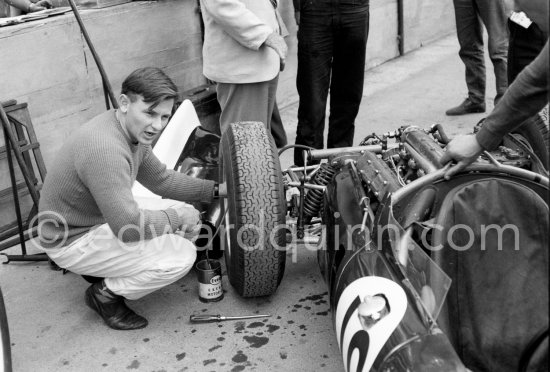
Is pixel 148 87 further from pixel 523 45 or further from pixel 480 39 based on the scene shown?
pixel 480 39

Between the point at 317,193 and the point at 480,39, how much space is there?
3.48 m

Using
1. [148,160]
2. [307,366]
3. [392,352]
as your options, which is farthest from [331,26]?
[392,352]

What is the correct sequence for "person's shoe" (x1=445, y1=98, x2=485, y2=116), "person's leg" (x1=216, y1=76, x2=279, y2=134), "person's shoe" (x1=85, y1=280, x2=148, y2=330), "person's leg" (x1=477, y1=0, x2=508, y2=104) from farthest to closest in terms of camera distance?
"person's shoe" (x1=445, y1=98, x2=485, y2=116) → "person's leg" (x1=477, y1=0, x2=508, y2=104) → "person's leg" (x1=216, y1=76, x2=279, y2=134) → "person's shoe" (x1=85, y1=280, x2=148, y2=330)

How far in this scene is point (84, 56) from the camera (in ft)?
16.4

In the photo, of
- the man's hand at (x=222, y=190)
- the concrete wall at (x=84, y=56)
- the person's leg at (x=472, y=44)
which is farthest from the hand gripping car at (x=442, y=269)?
the person's leg at (x=472, y=44)

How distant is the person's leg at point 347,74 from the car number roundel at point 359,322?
2.79m

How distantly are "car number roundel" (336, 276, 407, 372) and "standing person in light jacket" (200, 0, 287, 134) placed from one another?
6.63ft

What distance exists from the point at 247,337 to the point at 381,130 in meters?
3.36

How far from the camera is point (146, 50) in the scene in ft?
17.9

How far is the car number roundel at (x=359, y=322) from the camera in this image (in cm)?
229

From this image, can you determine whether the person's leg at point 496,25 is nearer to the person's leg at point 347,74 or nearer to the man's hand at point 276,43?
the person's leg at point 347,74

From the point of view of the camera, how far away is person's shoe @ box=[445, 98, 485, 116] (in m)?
6.59

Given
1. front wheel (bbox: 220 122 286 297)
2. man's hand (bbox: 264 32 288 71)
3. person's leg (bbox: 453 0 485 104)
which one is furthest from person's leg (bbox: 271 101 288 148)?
front wheel (bbox: 220 122 286 297)

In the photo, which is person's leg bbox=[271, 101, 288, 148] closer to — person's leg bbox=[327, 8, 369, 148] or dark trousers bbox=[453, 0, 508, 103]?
person's leg bbox=[327, 8, 369, 148]
